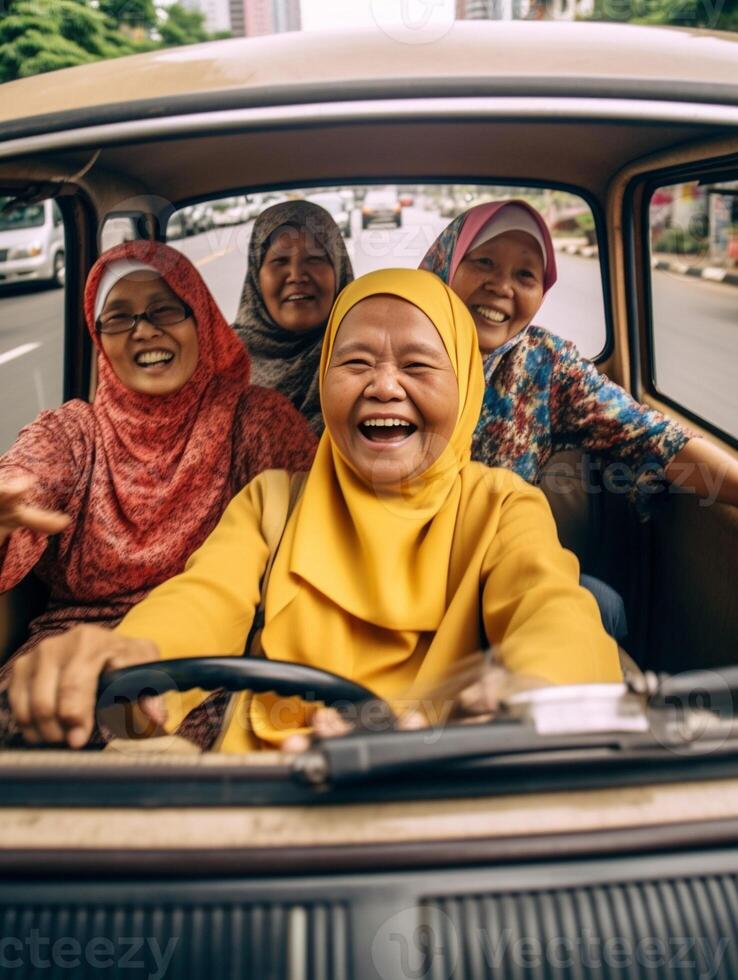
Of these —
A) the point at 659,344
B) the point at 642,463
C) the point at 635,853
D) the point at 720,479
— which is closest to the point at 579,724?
the point at 635,853

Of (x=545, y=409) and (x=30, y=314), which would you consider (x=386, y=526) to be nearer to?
(x=545, y=409)

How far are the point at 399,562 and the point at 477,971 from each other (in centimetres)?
82

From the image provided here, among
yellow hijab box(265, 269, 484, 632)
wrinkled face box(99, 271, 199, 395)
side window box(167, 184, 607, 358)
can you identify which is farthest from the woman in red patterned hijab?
yellow hijab box(265, 269, 484, 632)

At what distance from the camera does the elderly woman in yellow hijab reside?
1.58 metres

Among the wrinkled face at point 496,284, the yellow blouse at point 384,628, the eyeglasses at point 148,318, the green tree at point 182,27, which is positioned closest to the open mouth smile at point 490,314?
the wrinkled face at point 496,284

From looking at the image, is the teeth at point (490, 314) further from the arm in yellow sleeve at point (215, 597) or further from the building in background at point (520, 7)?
the arm in yellow sleeve at point (215, 597)

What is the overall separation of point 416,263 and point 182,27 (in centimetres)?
4103

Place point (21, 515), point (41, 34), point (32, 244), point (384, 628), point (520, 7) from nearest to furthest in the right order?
point (384, 628), point (21, 515), point (520, 7), point (32, 244), point (41, 34)

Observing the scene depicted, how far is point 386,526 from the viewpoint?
1.69 m

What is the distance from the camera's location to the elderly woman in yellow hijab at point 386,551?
158 cm

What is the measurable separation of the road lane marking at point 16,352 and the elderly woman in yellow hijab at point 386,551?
100cm

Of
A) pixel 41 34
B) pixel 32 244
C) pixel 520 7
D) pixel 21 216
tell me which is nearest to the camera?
pixel 520 7

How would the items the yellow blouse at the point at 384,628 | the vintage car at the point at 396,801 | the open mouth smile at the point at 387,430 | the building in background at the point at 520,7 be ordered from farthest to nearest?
the building in background at the point at 520,7 → the open mouth smile at the point at 387,430 → the yellow blouse at the point at 384,628 → the vintage car at the point at 396,801

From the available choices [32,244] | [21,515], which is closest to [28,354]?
[32,244]
